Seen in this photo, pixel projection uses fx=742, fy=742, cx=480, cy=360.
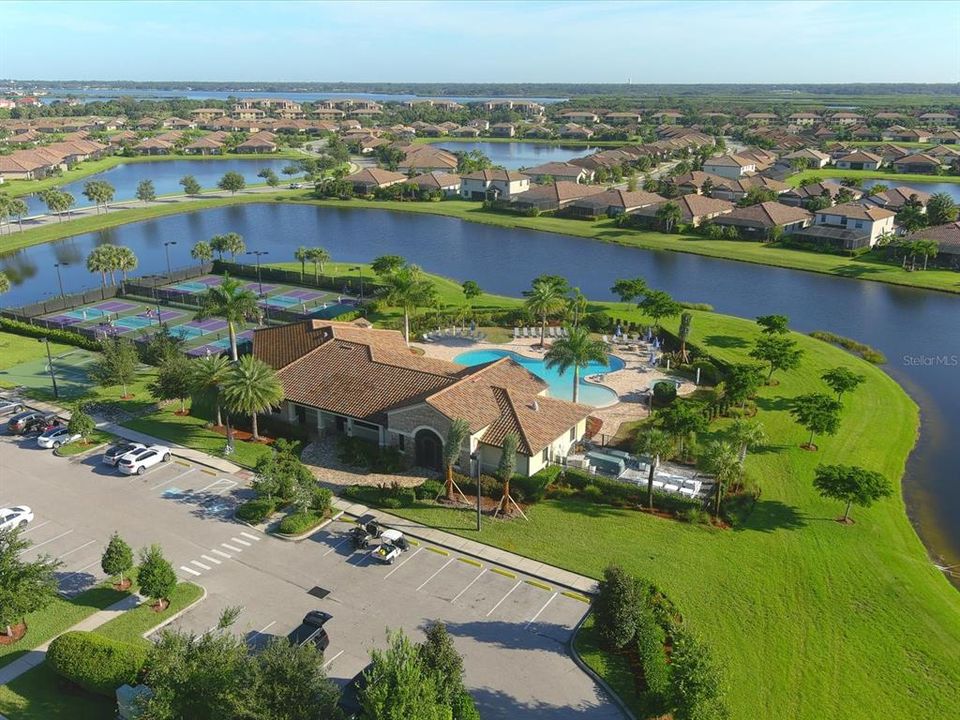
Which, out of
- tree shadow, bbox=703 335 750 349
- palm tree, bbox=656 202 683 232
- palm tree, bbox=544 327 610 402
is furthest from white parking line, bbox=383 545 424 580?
palm tree, bbox=656 202 683 232

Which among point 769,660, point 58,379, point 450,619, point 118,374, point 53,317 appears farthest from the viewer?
point 53,317

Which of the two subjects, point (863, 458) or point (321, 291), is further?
point (321, 291)

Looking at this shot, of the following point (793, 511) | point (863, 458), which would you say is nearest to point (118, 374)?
point (793, 511)

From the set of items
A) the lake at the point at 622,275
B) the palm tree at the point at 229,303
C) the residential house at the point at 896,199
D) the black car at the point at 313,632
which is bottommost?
the lake at the point at 622,275

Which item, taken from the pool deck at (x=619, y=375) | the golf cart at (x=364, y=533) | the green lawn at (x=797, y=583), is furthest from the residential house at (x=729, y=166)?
the golf cart at (x=364, y=533)

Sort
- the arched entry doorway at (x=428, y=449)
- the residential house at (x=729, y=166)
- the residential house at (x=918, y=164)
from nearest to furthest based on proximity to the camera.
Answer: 1. the arched entry doorway at (x=428, y=449)
2. the residential house at (x=729, y=166)
3. the residential house at (x=918, y=164)

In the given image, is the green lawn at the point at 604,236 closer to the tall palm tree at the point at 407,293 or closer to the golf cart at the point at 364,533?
the tall palm tree at the point at 407,293

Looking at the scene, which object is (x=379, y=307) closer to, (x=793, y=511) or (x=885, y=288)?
(x=793, y=511)
